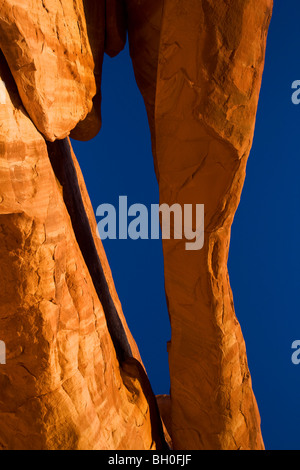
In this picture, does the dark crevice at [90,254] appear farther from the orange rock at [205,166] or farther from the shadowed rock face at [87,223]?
the orange rock at [205,166]

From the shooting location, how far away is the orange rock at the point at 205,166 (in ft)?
5.25

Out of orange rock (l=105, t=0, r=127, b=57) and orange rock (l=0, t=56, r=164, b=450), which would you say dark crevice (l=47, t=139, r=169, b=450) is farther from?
orange rock (l=105, t=0, r=127, b=57)

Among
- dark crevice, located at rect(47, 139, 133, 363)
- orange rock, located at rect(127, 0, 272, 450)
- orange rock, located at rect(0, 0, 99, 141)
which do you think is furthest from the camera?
dark crevice, located at rect(47, 139, 133, 363)

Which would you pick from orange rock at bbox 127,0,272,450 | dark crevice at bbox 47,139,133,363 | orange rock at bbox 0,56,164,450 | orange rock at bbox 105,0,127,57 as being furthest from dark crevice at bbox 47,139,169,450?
orange rock at bbox 105,0,127,57

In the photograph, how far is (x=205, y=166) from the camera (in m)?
1.75

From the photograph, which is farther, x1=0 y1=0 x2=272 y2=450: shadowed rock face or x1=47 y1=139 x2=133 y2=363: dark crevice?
x1=47 y1=139 x2=133 y2=363: dark crevice

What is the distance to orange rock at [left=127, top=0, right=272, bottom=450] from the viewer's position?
1.60 metres

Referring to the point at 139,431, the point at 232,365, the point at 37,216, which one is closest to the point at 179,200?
the point at 37,216

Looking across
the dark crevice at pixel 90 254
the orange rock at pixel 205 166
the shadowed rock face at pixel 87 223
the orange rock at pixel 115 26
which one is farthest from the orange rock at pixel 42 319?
the orange rock at pixel 115 26

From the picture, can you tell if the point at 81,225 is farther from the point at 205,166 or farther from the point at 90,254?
the point at 205,166

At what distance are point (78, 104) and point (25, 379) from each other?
3.16ft

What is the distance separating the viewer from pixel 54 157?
1.94 metres

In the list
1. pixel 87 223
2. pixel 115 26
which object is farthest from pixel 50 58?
pixel 87 223
